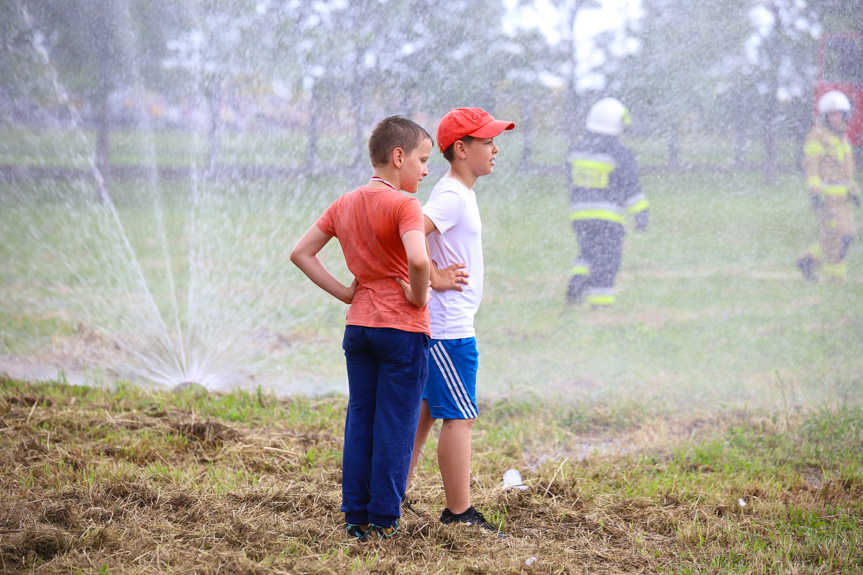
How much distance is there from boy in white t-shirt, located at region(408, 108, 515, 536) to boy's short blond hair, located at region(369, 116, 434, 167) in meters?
0.24

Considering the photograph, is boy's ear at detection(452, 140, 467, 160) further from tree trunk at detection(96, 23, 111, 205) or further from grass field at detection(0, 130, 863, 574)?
tree trunk at detection(96, 23, 111, 205)

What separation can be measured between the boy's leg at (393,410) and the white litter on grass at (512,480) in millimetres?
856

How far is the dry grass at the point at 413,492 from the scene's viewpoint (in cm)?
277

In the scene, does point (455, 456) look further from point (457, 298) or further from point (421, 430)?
point (457, 298)

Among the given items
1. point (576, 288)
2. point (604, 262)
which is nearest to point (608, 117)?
point (604, 262)

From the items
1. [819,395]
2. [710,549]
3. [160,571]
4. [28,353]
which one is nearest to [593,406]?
[819,395]

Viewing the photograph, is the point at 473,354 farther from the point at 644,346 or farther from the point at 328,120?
the point at 328,120

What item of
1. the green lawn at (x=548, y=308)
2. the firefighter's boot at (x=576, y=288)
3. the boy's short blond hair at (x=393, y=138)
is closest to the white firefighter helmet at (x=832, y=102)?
the green lawn at (x=548, y=308)

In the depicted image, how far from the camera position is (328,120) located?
6094 millimetres

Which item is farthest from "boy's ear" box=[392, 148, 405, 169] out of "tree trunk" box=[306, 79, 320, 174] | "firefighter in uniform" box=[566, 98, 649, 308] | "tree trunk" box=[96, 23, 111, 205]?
"tree trunk" box=[96, 23, 111, 205]

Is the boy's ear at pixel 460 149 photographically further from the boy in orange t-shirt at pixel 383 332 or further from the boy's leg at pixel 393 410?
the boy's leg at pixel 393 410

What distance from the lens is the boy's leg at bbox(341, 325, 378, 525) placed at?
2.84m

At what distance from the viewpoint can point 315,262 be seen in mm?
2963

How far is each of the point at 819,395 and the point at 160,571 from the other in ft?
12.6
